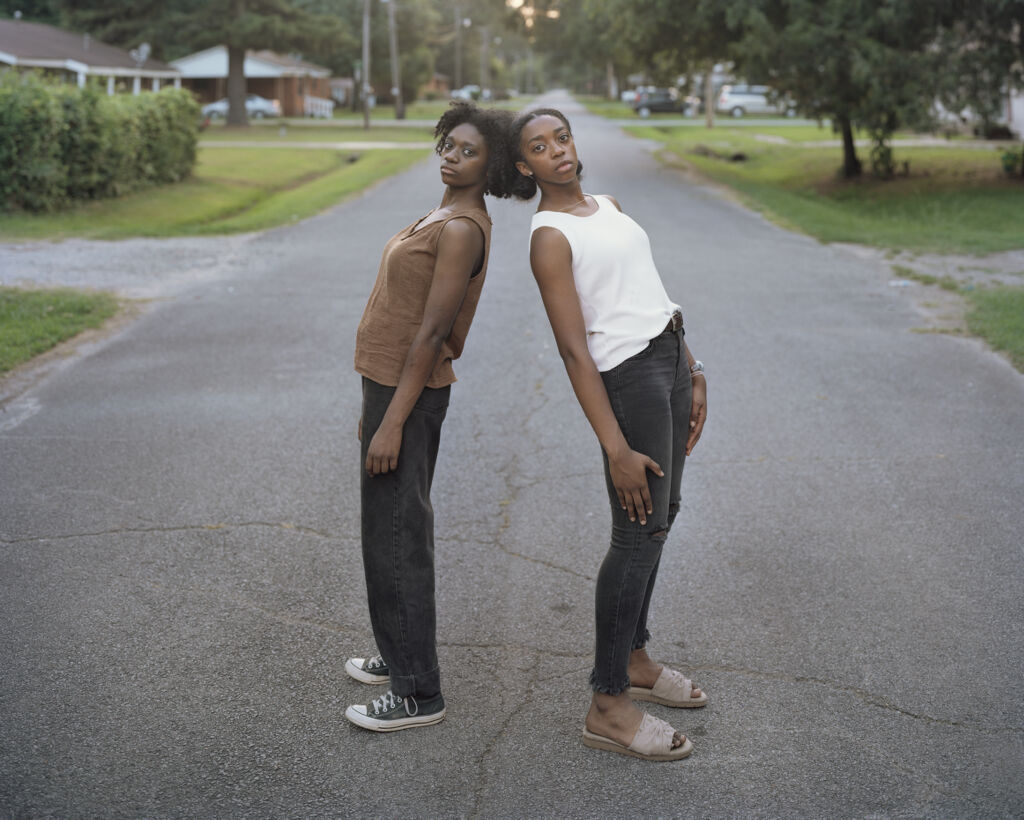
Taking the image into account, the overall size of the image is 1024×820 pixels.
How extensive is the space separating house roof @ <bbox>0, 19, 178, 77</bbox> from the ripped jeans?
4020 centimetres

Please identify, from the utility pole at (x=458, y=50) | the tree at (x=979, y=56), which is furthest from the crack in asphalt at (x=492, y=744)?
the utility pole at (x=458, y=50)

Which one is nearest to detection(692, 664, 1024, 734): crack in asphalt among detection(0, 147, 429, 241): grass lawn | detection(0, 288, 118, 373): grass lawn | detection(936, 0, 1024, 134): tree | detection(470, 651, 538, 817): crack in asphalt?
detection(470, 651, 538, 817): crack in asphalt

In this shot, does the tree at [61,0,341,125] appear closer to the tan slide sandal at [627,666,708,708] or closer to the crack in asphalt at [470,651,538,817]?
the crack in asphalt at [470,651,538,817]

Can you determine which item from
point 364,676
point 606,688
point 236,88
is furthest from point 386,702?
point 236,88

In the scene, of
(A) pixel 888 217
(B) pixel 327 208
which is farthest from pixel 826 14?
(B) pixel 327 208

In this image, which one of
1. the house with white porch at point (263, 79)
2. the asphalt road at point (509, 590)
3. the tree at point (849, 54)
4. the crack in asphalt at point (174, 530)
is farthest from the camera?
the house with white porch at point (263, 79)

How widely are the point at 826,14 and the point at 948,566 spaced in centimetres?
1737

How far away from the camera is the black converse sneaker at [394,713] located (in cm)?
344

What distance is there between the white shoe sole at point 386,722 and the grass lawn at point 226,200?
44.8 ft

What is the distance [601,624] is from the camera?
10.9 ft

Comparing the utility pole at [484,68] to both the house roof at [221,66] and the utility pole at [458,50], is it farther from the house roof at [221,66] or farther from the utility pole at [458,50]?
the house roof at [221,66]

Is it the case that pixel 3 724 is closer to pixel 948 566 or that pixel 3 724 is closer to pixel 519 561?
pixel 519 561

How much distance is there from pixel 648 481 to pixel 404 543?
0.77m

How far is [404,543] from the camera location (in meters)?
3.39
